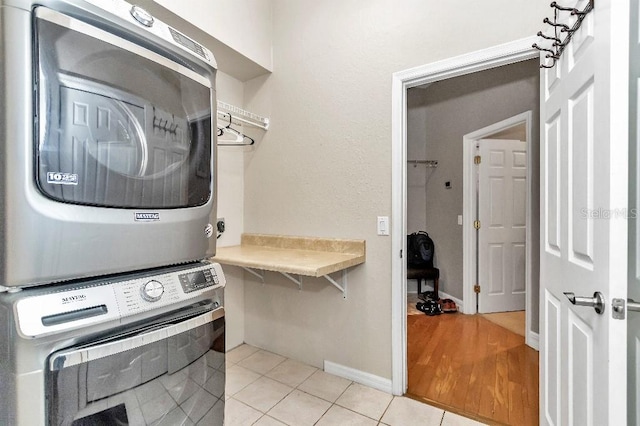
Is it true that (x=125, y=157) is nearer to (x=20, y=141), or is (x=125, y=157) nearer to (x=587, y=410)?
(x=20, y=141)

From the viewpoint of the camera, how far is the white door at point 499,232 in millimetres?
3363

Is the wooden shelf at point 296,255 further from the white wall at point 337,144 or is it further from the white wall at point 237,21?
the white wall at point 237,21

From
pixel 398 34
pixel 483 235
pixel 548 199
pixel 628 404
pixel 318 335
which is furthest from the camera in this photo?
pixel 483 235

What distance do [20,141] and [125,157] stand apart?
0.21m

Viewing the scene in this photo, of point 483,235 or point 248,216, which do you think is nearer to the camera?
point 248,216

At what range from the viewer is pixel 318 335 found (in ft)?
7.25

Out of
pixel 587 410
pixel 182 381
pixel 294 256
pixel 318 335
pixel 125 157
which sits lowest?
pixel 318 335

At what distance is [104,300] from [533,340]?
3185 mm

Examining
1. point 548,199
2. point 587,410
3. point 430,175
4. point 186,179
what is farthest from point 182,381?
point 430,175

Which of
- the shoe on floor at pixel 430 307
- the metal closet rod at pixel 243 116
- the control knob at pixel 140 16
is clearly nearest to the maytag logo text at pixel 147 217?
the control knob at pixel 140 16

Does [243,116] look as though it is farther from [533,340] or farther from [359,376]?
[533,340]

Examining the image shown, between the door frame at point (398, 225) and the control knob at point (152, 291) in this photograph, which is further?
the door frame at point (398, 225)

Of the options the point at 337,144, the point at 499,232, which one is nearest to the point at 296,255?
the point at 337,144

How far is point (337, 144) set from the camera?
2117 millimetres
